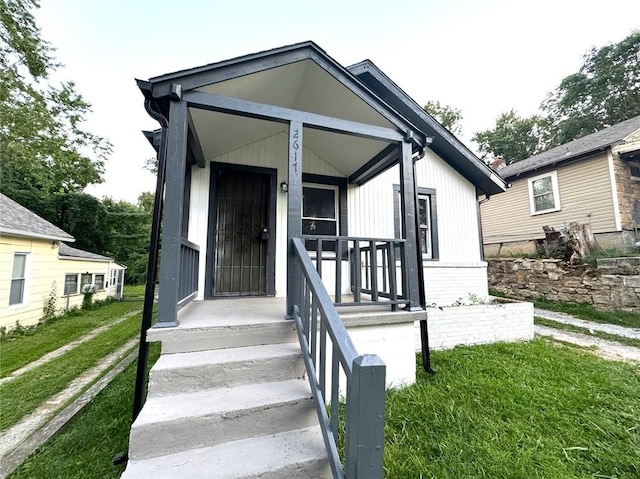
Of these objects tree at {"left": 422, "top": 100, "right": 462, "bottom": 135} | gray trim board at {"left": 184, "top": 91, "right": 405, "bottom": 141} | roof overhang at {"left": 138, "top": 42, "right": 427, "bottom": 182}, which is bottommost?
gray trim board at {"left": 184, "top": 91, "right": 405, "bottom": 141}

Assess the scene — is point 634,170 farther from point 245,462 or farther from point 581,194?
point 245,462

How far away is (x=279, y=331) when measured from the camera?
2.35m

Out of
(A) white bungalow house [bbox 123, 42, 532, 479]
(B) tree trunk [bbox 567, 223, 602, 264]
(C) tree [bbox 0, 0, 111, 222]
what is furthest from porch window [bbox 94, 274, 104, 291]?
(B) tree trunk [bbox 567, 223, 602, 264]

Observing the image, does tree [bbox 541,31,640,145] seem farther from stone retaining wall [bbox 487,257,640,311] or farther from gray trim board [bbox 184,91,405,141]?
gray trim board [bbox 184,91,405,141]

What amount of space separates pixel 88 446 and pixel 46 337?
18.4 feet

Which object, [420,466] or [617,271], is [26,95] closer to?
[420,466]

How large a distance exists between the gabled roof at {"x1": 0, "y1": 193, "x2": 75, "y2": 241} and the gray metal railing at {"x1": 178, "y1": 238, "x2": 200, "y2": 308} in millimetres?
5407

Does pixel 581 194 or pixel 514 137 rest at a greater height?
pixel 514 137

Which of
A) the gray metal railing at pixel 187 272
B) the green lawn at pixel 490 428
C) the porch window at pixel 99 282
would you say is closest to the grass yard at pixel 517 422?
the green lawn at pixel 490 428

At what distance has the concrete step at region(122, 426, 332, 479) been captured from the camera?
55.3 inches

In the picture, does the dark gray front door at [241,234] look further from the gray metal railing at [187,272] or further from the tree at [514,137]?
the tree at [514,137]

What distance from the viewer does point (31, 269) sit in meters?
6.75

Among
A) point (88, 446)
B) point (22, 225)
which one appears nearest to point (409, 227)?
point (88, 446)

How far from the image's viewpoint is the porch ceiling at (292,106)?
3.01 m
